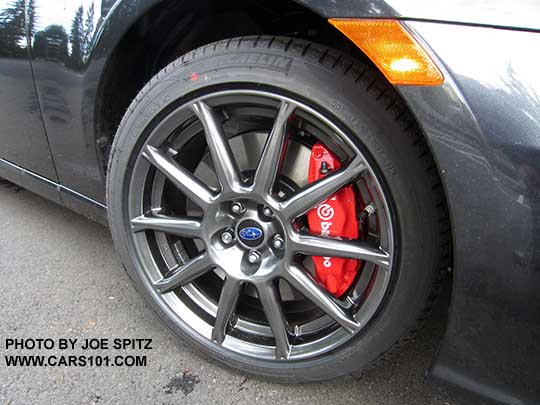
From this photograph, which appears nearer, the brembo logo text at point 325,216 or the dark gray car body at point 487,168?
the dark gray car body at point 487,168

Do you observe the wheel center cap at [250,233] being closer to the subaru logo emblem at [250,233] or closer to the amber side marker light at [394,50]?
the subaru logo emblem at [250,233]

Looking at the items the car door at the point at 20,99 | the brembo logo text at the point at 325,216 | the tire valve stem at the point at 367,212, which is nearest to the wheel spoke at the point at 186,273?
the brembo logo text at the point at 325,216

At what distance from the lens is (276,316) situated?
1.54m

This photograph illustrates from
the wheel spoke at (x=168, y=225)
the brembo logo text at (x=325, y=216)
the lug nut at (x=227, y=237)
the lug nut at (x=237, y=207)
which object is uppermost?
the brembo logo text at (x=325, y=216)

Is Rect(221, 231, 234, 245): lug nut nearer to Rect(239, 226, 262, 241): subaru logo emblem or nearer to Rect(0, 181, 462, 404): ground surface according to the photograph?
Rect(239, 226, 262, 241): subaru logo emblem

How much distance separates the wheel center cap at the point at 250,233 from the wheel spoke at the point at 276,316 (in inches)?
5.1

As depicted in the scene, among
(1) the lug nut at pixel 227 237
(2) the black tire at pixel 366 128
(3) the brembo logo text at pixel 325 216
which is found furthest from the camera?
(1) the lug nut at pixel 227 237

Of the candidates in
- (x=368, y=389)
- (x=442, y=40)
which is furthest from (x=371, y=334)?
(x=442, y=40)

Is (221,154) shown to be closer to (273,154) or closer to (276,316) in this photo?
(273,154)

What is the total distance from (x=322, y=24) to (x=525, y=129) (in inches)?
30.0

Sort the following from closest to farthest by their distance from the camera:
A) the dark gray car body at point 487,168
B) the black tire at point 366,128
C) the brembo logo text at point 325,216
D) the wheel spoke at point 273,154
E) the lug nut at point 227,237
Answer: the dark gray car body at point 487,168 < the black tire at point 366,128 < the wheel spoke at point 273,154 < the brembo logo text at point 325,216 < the lug nut at point 227,237

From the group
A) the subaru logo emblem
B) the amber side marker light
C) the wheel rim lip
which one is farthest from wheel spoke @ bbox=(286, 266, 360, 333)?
the amber side marker light

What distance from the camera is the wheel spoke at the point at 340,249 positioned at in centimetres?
131

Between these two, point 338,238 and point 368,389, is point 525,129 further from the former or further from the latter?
point 368,389
